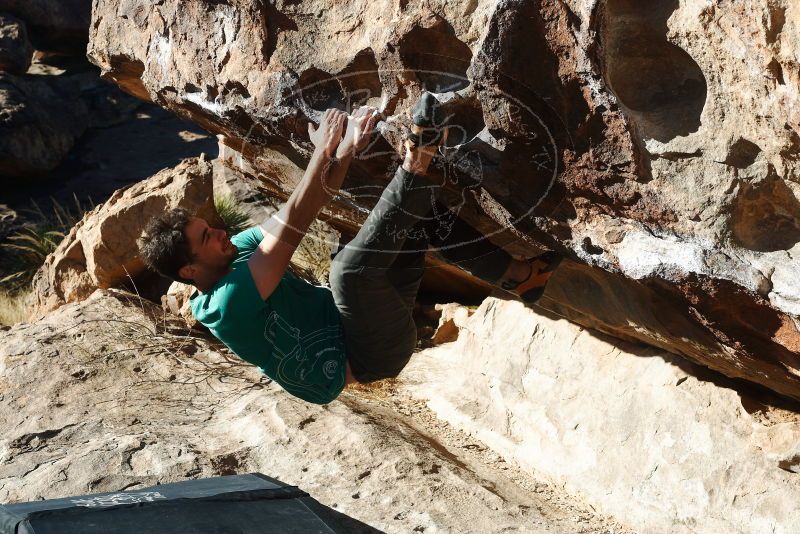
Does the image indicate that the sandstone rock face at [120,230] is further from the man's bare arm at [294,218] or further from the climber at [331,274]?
the man's bare arm at [294,218]

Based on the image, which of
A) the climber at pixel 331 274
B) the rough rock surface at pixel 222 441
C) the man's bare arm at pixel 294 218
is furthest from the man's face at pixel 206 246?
the rough rock surface at pixel 222 441

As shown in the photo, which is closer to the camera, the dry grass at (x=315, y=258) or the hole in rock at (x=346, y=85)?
the hole in rock at (x=346, y=85)

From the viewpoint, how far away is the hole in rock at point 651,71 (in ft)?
8.24

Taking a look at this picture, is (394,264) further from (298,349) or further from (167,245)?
(167,245)

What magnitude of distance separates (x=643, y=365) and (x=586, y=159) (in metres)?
1.50

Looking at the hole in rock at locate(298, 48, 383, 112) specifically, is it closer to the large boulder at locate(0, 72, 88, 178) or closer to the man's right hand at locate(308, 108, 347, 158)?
the man's right hand at locate(308, 108, 347, 158)

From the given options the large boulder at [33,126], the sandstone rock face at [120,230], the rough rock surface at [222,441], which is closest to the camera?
the rough rock surface at [222,441]

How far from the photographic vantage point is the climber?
2932 millimetres

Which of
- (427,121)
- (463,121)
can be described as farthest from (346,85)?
(427,121)

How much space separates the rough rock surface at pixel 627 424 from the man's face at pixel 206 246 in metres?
1.86

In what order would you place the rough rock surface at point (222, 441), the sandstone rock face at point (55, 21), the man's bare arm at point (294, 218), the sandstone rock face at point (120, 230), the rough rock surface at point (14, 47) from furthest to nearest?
1. the sandstone rock face at point (55, 21)
2. the rough rock surface at point (14, 47)
3. the sandstone rock face at point (120, 230)
4. the rough rock surface at point (222, 441)
5. the man's bare arm at point (294, 218)

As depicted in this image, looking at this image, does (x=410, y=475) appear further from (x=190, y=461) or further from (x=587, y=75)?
(x=587, y=75)

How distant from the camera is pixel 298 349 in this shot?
3248mm

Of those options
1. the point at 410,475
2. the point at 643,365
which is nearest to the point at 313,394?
the point at 410,475
